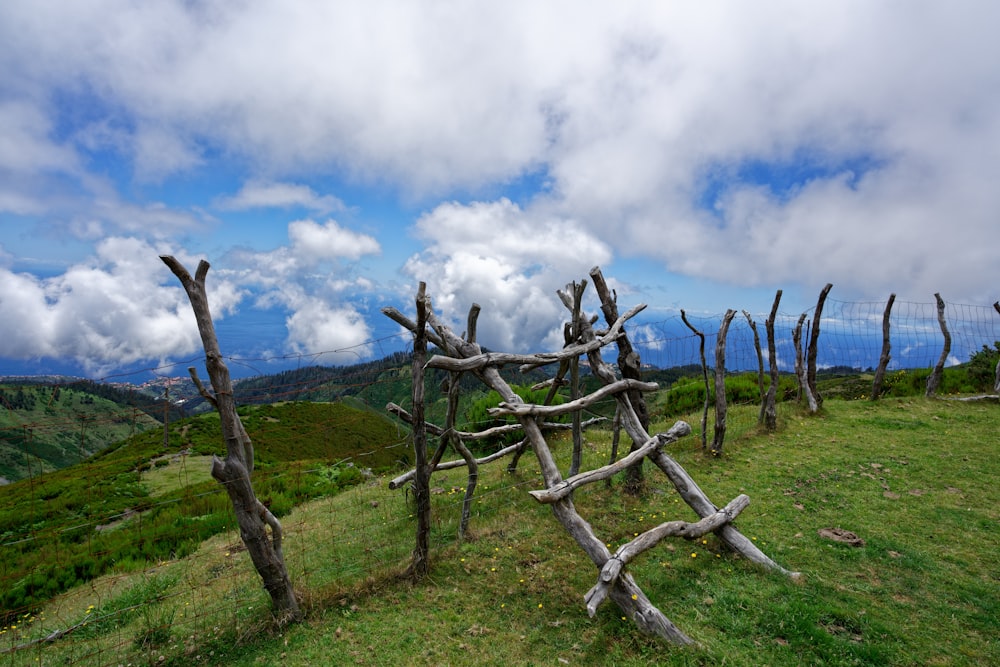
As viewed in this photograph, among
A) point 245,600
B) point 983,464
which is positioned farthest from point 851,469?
point 245,600

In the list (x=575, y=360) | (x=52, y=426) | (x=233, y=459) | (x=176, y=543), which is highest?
(x=575, y=360)

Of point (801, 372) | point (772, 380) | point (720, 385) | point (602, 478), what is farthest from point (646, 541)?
point (801, 372)

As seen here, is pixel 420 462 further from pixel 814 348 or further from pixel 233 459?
pixel 814 348

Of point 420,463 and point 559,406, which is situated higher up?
point 559,406

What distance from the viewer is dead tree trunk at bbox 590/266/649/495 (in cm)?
866

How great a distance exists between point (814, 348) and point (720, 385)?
19.0 ft

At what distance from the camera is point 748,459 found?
10727 mm

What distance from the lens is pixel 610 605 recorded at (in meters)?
5.64

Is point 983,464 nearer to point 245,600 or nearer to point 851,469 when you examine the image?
point 851,469

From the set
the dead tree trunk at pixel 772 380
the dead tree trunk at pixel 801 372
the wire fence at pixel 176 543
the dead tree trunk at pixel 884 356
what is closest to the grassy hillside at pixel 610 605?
the wire fence at pixel 176 543

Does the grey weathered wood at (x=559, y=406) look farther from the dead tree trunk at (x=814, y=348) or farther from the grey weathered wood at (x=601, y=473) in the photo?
the dead tree trunk at (x=814, y=348)

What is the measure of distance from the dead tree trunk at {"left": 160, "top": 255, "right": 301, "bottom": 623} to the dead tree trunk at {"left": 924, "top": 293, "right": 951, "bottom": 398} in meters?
19.2

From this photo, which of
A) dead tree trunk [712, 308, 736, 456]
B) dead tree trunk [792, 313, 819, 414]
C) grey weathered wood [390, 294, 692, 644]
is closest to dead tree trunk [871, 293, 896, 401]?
dead tree trunk [792, 313, 819, 414]

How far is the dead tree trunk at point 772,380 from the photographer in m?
12.5
